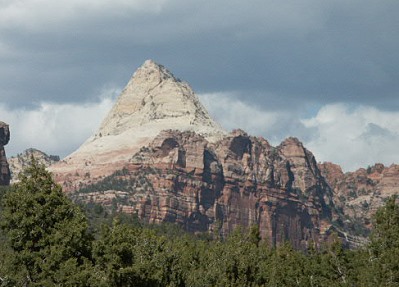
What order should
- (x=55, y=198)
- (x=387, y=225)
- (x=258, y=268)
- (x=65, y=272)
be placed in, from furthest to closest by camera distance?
(x=387, y=225)
(x=258, y=268)
(x=55, y=198)
(x=65, y=272)

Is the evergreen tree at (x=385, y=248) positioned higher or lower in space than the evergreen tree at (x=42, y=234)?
higher

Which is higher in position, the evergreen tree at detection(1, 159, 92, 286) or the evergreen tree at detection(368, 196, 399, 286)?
the evergreen tree at detection(368, 196, 399, 286)

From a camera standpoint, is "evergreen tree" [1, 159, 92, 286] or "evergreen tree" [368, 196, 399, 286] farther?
"evergreen tree" [368, 196, 399, 286]

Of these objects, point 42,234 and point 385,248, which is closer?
point 42,234

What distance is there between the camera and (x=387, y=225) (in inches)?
5094

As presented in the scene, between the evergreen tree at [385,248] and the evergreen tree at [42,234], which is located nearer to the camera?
the evergreen tree at [42,234]

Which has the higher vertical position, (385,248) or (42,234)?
(385,248)

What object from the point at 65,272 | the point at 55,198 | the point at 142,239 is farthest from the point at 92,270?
the point at 142,239

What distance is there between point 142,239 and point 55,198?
23.6 meters

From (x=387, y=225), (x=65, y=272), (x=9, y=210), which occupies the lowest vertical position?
(x=65, y=272)

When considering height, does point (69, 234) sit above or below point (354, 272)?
below

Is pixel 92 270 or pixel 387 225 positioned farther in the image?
pixel 387 225

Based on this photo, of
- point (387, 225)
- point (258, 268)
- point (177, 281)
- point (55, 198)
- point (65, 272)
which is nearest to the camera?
point (65, 272)

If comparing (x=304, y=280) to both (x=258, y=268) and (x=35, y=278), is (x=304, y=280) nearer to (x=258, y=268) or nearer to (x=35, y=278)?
(x=258, y=268)
